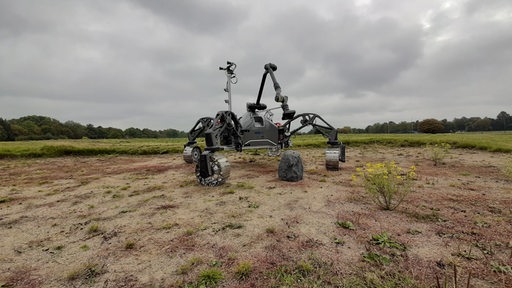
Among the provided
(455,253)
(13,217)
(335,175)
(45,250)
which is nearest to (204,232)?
(45,250)

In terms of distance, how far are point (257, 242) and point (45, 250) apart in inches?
176

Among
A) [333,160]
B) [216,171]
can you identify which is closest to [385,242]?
[216,171]

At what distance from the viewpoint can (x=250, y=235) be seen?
212 inches

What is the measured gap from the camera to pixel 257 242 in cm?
503

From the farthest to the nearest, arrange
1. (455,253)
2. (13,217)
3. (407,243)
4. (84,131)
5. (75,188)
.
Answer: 1. (84,131)
2. (75,188)
3. (13,217)
4. (407,243)
5. (455,253)

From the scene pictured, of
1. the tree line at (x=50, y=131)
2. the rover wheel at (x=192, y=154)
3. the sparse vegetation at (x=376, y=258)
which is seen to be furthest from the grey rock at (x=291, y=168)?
the tree line at (x=50, y=131)

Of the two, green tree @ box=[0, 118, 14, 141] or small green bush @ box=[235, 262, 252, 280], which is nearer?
small green bush @ box=[235, 262, 252, 280]

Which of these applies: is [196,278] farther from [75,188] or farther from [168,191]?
[75,188]

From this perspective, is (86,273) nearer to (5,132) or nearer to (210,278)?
(210,278)

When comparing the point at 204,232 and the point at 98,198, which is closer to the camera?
the point at 204,232

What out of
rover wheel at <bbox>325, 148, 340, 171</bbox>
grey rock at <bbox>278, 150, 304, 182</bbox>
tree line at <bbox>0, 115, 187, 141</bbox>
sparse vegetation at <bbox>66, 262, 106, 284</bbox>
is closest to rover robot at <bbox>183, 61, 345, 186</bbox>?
rover wheel at <bbox>325, 148, 340, 171</bbox>

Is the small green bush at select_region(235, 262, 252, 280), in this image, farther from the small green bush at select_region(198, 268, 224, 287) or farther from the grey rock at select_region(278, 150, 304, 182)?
the grey rock at select_region(278, 150, 304, 182)

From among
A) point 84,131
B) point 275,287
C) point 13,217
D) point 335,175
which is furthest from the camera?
point 84,131

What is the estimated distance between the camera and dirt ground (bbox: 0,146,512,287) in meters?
3.94
